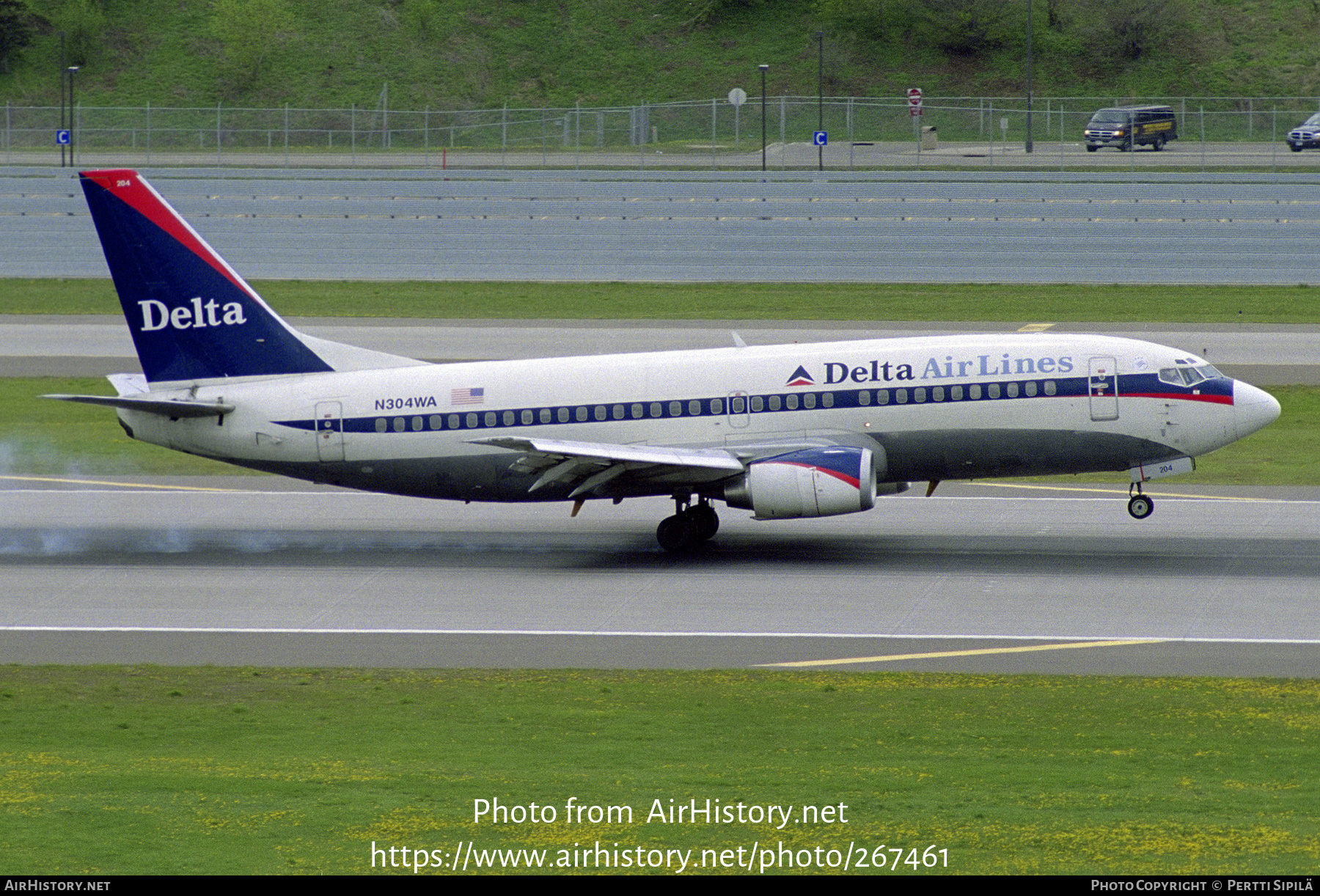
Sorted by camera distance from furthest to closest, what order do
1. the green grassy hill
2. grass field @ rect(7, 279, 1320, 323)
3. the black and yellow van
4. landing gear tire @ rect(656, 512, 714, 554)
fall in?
the green grassy hill < the black and yellow van < grass field @ rect(7, 279, 1320, 323) < landing gear tire @ rect(656, 512, 714, 554)

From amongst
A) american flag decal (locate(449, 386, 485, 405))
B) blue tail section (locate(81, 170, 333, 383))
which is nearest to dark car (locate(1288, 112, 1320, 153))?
american flag decal (locate(449, 386, 485, 405))

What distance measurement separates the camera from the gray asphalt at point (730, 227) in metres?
75.9

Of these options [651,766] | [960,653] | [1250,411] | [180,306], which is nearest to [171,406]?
[180,306]

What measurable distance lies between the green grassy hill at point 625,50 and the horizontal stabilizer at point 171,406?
88.4 m

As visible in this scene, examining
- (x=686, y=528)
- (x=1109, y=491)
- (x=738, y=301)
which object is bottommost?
(x=1109, y=491)

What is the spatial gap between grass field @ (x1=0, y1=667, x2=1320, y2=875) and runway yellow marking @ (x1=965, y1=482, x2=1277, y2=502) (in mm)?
14946

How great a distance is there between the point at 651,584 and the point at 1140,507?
32.7 feet

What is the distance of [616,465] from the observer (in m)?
29.6

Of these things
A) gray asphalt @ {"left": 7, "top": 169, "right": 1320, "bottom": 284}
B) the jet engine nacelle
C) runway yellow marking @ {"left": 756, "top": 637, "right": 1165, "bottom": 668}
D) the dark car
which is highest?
the dark car

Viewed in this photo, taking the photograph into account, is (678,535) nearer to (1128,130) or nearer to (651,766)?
(651,766)

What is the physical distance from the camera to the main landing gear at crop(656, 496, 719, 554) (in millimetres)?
31359

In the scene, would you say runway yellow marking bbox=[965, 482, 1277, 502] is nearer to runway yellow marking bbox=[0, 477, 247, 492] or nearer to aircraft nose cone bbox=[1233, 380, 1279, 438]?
aircraft nose cone bbox=[1233, 380, 1279, 438]

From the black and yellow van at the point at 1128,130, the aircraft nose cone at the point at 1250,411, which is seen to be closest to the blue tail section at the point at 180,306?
the aircraft nose cone at the point at 1250,411

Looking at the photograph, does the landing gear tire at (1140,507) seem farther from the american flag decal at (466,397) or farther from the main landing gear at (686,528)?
the american flag decal at (466,397)
